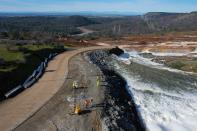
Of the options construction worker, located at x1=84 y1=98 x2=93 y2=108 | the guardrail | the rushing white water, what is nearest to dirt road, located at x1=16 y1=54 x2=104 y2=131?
construction worker, located at x1=84 y1=98 x2=93 y2=108

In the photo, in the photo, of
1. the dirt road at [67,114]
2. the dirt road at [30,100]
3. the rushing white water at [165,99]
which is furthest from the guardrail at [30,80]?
the rushing white water at [165,99]

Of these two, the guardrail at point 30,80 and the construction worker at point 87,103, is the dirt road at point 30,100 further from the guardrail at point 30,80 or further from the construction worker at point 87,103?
the construction worker at point 87,103

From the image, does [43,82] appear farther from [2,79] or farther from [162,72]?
[162,72]

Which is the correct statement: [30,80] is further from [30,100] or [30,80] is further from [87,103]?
[87,103]

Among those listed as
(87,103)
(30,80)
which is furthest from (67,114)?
(30,80)

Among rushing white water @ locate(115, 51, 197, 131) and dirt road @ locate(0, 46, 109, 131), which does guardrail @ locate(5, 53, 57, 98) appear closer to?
dirt road @ locate(0, 46, 109, 131)
